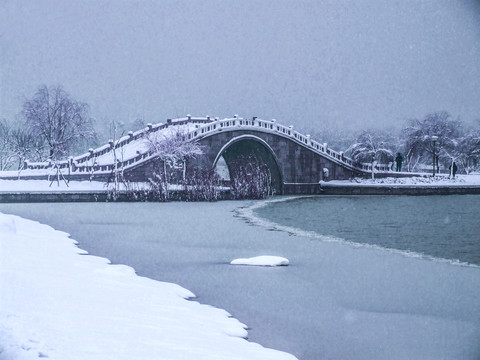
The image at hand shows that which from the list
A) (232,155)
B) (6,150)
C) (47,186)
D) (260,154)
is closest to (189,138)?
(260,154)

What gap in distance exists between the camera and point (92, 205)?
18.4m

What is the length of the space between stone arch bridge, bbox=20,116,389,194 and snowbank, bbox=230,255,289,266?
1494 cm

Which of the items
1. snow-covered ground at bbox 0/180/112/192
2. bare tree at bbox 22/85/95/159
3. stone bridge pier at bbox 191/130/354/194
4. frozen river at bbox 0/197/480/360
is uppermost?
bare tree at bbox 22/85/95/159

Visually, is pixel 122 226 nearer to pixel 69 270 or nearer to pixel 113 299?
pixel 69 270

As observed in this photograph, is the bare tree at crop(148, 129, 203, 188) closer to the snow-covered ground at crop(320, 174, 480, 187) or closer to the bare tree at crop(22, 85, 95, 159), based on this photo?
the bare tree at crop(22, 85, 95, 159)

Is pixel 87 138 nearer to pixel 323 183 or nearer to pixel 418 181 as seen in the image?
pixel 323 183

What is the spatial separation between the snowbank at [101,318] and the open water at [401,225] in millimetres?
5091

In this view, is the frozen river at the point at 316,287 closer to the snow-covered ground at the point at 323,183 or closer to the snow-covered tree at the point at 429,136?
A: the snow-covered ground at the point at 323,183

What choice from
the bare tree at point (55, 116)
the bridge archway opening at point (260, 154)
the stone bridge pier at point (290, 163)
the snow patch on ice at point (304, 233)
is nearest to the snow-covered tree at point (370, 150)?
the stone bridge pier at point (290, 163)

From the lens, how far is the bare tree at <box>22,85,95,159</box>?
2536 cm

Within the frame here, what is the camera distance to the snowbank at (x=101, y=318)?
3570 millimetres

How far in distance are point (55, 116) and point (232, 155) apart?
33.5ft

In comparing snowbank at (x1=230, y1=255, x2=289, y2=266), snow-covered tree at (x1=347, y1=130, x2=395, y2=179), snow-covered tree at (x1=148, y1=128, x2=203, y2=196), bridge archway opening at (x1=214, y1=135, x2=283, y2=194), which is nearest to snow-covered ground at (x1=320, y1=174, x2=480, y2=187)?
snow-covered tree at (x1=347, y1=130, x2=395, y2=179)

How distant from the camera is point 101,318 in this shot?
4410 millimetres
